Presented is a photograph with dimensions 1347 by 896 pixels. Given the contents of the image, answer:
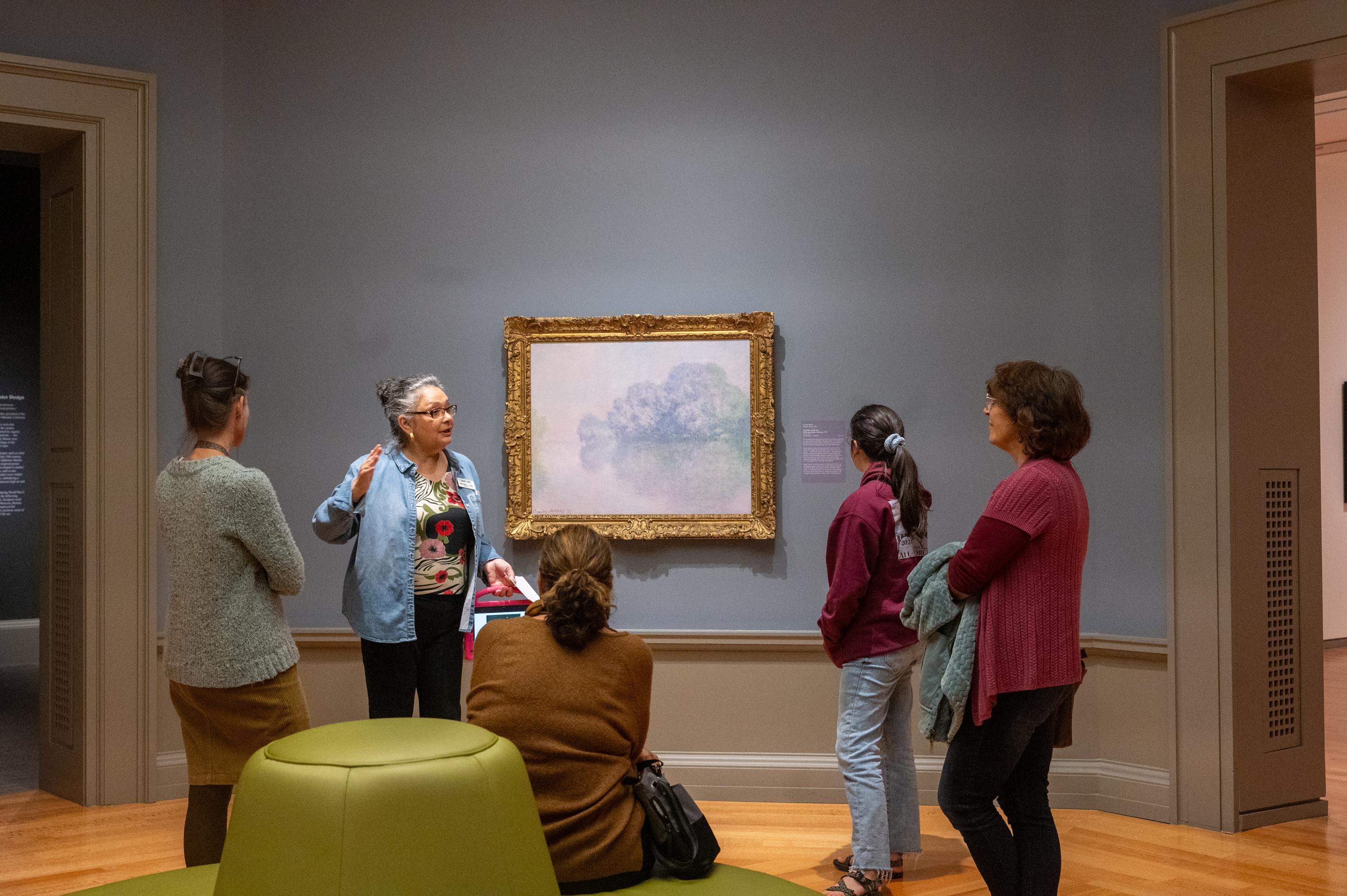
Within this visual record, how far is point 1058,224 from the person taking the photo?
4551mm

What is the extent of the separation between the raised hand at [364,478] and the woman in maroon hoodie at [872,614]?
57.2 inches

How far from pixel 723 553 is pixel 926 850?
1383 millimetres

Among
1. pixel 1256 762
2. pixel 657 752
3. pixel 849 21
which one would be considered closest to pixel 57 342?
pixel 657 752

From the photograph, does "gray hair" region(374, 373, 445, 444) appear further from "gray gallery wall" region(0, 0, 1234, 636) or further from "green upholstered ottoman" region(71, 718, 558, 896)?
"green upholstered ottoman" region(71, 718, 558, 896)

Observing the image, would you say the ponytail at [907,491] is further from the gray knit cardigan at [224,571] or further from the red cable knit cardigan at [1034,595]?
the gray knit cardigan at [224,571]

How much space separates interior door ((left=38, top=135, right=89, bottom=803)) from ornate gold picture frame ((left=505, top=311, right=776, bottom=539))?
5.82ft

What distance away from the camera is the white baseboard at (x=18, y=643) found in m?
8.39

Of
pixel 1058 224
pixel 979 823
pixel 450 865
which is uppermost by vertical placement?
pixel 1058 224

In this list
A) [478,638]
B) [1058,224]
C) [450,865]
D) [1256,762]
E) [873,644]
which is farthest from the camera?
[1058,224]

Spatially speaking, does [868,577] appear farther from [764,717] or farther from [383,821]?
[383,821]

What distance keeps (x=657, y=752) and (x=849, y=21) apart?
309 centimetres

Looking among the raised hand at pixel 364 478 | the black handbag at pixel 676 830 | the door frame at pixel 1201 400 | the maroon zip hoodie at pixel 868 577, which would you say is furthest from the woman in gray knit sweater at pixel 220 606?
the door frame at pixel 1201 400

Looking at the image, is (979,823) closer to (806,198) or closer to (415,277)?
(806,198)

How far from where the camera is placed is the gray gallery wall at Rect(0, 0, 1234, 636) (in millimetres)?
4504
